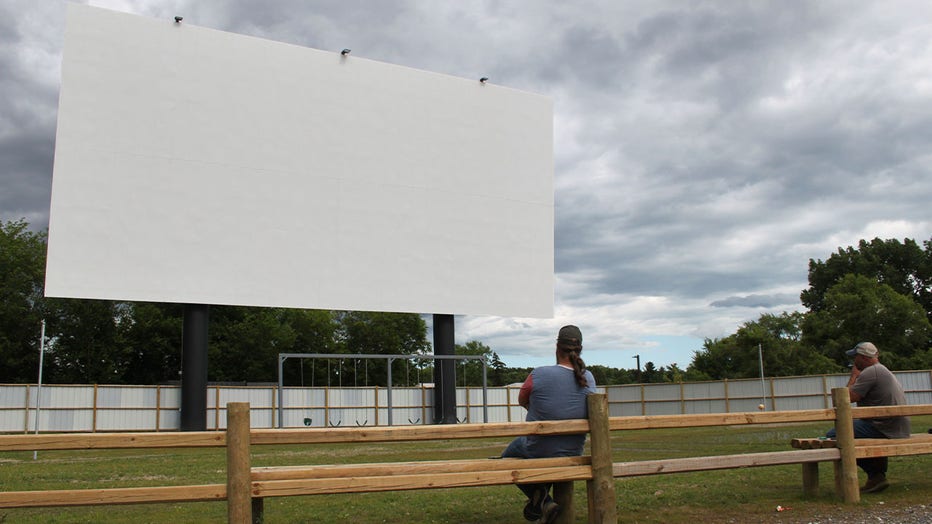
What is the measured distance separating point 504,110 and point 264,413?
14.7 meters

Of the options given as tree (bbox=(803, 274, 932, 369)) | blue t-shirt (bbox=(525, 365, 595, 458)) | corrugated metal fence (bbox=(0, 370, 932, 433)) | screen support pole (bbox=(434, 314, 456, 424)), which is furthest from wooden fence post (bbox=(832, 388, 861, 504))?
tree (bbox=(803, 274, 932, 369))

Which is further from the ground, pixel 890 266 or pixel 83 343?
pixel 890 266

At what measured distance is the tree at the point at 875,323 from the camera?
5928cm

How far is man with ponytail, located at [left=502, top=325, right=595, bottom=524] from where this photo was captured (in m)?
5.79

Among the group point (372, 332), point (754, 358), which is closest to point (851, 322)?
point (754, 358)

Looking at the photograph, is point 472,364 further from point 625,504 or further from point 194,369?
point 625,504

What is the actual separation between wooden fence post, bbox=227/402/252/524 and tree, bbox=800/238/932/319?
70.4m

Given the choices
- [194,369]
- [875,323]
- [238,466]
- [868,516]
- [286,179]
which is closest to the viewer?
[238,466]

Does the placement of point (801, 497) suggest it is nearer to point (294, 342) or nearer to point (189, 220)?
point (189, 220)

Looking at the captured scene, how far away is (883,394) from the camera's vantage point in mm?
7457

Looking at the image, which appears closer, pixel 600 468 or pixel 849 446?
pixel 600 468

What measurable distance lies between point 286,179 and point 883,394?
22.5m

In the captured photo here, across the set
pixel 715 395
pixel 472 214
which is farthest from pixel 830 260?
pixel 472 214

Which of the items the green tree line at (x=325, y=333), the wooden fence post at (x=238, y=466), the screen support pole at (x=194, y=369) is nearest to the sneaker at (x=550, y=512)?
the wooden fence post at (x=238, y=466)
